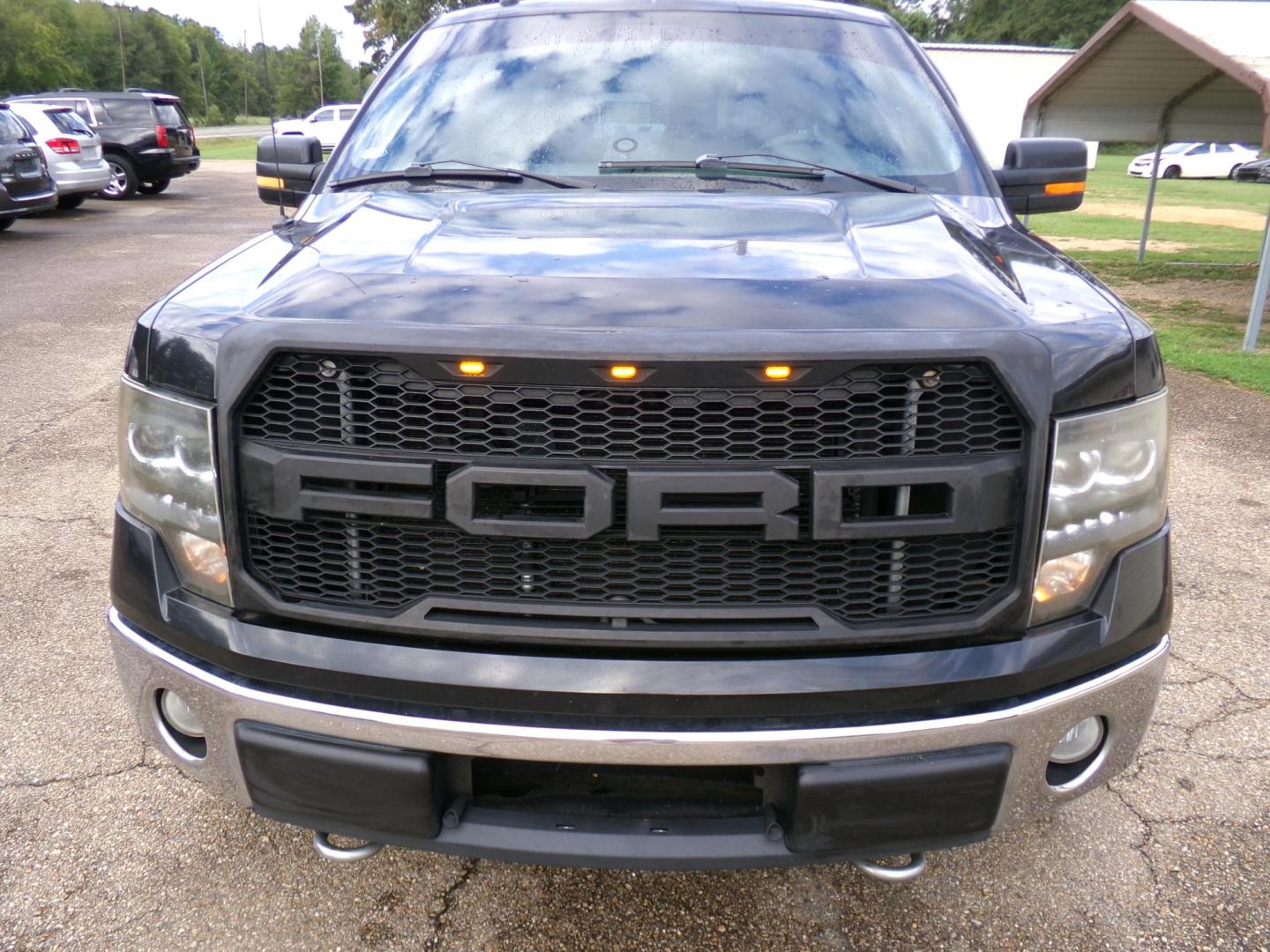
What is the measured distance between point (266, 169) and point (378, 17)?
61895 mm

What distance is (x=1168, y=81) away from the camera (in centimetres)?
1172

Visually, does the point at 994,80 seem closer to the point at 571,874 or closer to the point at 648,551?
the point at 571,874

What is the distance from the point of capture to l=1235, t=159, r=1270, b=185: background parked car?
34.1m

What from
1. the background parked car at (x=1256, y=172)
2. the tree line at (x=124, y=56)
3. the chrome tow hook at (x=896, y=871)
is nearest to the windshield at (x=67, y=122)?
the chrome tow hook at (x=896, y=871)

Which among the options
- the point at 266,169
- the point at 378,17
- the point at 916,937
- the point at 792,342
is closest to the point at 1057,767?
the point at 916,937

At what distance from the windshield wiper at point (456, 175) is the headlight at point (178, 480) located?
1.07m

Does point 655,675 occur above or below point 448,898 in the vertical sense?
above

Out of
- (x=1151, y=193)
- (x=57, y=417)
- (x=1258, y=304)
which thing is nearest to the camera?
(x=57, y=417)

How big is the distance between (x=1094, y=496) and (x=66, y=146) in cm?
1746

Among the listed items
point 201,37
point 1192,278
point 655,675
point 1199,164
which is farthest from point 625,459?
point 201,37

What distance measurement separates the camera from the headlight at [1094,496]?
1735 millimetres

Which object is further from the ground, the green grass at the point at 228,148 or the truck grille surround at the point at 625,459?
the truck grille surround at the point at 625,459

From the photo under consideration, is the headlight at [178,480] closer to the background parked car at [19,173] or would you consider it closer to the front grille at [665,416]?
the front grille at [665,416]

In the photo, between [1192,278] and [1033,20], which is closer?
[1192,278]
